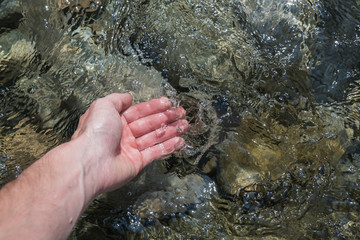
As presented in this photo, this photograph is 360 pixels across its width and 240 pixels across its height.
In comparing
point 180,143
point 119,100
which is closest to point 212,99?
point 180,143

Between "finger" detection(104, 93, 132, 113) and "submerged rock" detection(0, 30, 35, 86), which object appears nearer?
"finger" detection(104, 93, 132, 113)

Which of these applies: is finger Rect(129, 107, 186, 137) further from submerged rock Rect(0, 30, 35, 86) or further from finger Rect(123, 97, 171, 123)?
submerged rock Rect(0, 30, 35, 86)

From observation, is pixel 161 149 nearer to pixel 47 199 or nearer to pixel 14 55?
pixel 47 199

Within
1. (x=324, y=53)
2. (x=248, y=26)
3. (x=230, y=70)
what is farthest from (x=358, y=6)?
(x=230, y=70)

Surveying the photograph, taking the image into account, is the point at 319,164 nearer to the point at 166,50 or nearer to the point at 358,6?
the point at 166,50

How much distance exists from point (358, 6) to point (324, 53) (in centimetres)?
87

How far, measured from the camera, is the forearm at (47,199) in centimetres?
169

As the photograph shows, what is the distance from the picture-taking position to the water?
8.57ft

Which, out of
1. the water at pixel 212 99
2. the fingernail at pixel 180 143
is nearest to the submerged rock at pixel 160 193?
the water at pixel 212 99

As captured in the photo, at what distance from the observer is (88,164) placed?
2059 millimetres

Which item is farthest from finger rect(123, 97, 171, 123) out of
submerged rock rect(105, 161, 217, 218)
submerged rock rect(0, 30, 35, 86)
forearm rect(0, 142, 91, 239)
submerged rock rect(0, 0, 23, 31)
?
submerged rock rect(0, 0, 23, 31)

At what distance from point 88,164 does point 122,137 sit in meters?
0.47

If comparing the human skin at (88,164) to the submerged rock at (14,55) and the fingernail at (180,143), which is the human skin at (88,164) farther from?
the submerged rock at (14,55)

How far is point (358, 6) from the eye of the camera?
3.70m
